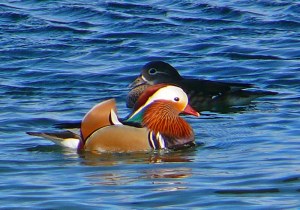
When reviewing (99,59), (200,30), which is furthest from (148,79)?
(200,30)

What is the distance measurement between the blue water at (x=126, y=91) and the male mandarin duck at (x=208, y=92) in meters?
0.25

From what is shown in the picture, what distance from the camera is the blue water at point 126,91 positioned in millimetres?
10906

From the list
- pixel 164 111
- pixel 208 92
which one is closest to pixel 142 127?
pixel 164 111

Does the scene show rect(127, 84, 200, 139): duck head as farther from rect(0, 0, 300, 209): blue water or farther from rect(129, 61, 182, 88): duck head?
rect(129, 61, 182, 88): duck head

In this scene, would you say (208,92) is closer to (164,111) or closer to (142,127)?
(164,111)

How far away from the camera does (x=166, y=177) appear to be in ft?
38.0

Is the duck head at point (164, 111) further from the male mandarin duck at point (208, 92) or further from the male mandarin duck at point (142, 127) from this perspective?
the male mandarin duck at point (208, 92)

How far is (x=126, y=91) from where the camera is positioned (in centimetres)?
1750

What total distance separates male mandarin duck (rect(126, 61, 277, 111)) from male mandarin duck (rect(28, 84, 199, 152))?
7.55 feet

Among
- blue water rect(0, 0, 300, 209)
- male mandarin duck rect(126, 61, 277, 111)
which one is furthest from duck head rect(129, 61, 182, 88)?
blue water rect(0, 0, 300, 209)

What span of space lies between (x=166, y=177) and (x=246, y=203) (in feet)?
4.41

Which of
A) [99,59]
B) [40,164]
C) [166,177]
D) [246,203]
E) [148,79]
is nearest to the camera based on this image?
[246,203]

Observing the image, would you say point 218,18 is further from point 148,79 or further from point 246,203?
point 246,203

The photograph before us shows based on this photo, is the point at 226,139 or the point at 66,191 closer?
the point at 66,191
